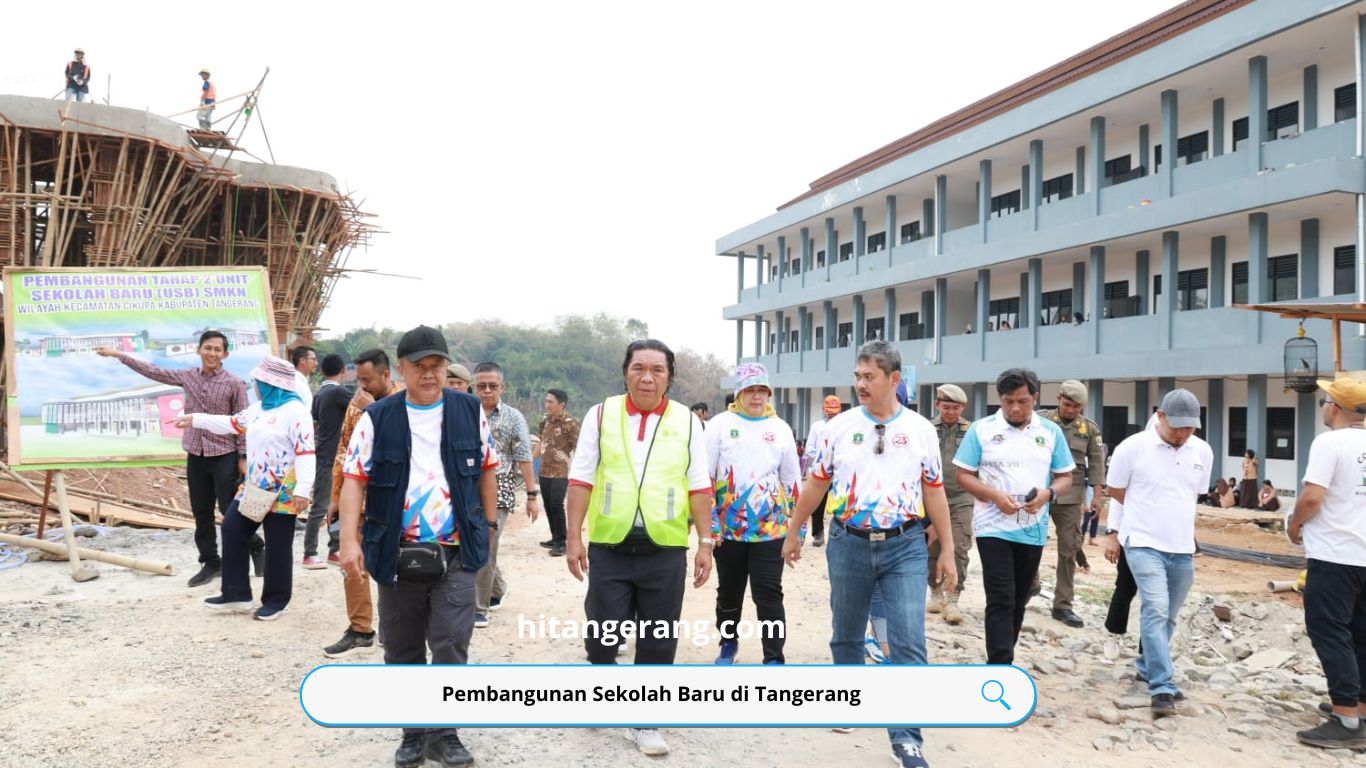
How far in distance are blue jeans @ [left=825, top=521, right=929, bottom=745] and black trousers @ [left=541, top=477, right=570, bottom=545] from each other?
542cm

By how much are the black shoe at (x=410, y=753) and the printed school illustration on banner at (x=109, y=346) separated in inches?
187

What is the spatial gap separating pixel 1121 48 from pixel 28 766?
22.7 meters

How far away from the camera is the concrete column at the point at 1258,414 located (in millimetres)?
16016

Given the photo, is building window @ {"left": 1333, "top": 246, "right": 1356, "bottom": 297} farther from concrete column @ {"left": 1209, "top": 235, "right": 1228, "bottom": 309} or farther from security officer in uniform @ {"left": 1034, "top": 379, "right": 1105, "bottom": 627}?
security officer in uniform @ {"left": 1034, "top": 379, "right": 1105, "bottom": 627}

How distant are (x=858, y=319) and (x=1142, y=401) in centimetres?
987

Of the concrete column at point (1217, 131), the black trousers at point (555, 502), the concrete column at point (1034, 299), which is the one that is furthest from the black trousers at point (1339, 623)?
the concrete column at point (1034, 299)

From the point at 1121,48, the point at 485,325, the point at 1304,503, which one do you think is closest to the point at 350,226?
the point at 1121,48

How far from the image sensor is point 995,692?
149 inches

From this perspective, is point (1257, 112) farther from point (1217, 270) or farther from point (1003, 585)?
point (1003, 585)

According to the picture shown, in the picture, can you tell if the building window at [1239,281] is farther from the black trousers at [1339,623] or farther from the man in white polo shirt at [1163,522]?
the black trousers at [1339,623]

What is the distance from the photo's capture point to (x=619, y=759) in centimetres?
377

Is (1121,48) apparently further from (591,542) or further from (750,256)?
(591,542)

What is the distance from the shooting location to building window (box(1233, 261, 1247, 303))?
17375 millimetres

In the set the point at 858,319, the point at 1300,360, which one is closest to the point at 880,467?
the point at 1300,360
